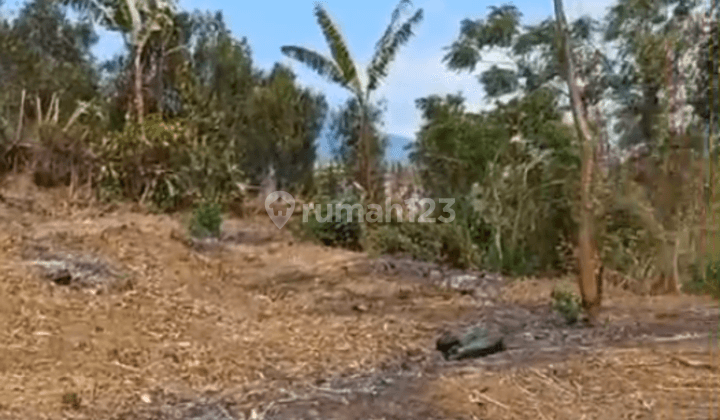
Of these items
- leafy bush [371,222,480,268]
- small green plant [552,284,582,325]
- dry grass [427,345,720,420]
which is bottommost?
dry grass [427,345,720,420]

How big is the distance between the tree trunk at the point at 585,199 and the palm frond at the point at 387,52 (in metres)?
6.65

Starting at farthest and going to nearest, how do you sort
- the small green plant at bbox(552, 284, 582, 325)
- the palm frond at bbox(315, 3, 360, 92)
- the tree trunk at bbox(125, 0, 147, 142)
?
1. the tree trunk at bbox(125, 0, 147, 142)
2. the palm frond at bbox(315, 3, 360, 92)
3. the small green plant at bbox(552, 284, 582, 325)

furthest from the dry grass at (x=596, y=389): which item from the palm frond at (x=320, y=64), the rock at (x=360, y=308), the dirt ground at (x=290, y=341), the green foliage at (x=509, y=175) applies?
the palm frond at (x=320, y=64)

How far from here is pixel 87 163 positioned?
11.2 meters

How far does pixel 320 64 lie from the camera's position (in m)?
11.9

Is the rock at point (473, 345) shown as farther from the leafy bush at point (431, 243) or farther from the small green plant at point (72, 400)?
the leafy bush at point (431, 243)

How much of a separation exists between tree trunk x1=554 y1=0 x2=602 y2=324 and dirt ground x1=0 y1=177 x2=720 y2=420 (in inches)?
8.5

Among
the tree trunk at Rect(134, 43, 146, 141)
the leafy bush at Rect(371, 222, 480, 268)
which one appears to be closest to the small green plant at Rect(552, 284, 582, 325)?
the leafy bush at Rect(371, 222, 480, 268)

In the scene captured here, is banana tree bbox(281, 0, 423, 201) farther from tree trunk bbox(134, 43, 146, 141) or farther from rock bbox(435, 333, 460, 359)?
rock bbox(435, 333, 460, 359)

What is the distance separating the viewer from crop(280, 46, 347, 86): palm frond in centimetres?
1177

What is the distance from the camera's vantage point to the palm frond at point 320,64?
11.8 metres

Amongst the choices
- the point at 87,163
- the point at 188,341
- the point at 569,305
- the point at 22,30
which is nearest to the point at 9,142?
the point at 87,163

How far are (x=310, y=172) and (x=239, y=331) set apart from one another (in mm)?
9913

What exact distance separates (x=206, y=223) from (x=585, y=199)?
4976 mm
